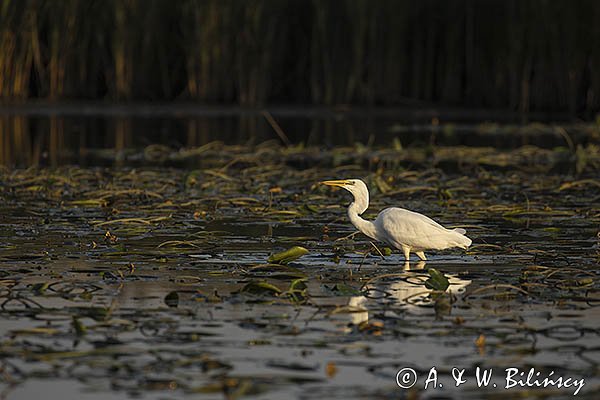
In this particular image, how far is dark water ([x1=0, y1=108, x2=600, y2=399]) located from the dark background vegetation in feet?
34.9

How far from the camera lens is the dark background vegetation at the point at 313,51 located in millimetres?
22297

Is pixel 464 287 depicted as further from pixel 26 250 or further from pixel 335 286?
pixel 26 250

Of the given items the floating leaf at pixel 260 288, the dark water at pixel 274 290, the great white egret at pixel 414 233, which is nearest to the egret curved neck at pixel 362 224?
the great white egret at pixel 414 233

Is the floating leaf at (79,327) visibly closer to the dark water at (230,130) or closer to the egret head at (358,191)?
the egret head at (358,191)

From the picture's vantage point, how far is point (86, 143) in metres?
17.4

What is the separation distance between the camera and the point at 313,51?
23.9 metres

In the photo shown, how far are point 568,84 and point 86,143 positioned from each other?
9.11m

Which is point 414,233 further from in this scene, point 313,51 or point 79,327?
point 313,51

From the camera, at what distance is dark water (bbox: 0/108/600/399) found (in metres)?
4.84

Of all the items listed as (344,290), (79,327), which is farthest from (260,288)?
(79,327)

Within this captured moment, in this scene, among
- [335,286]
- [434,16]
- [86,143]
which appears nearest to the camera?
[335,286]

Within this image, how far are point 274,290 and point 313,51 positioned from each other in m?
17.8

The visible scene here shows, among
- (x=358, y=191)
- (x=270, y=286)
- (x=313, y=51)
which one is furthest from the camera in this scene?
(x=313, y=51)

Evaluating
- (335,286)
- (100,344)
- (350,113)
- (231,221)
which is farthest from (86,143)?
(100,344)
